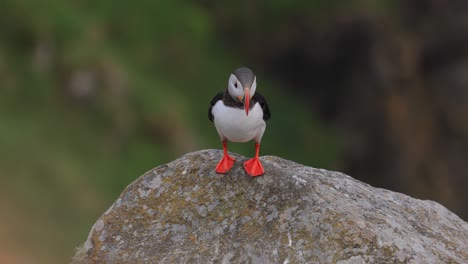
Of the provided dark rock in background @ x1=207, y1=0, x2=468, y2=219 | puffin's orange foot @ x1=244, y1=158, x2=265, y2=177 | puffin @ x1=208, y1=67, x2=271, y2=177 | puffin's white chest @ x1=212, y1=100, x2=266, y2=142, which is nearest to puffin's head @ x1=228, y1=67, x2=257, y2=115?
puffin @ x1=208, y1=67, x2=271, y2=177

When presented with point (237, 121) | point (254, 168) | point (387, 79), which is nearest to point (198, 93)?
point (387, 79)

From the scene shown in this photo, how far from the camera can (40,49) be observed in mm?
14523

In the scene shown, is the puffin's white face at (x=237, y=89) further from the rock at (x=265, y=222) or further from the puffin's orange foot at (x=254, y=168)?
the rock at (x=265, y=222)

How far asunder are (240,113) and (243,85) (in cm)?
31

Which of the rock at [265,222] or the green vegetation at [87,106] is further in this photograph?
the green vegetation at [87,106]

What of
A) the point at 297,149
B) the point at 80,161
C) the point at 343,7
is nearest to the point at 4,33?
→ the point at 80,161

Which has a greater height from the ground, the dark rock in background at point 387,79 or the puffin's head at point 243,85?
the puffin's head at point 243,85

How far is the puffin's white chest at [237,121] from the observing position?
6531mm

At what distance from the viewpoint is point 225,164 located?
272 inches

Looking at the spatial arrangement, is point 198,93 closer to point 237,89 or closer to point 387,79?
point 387,79

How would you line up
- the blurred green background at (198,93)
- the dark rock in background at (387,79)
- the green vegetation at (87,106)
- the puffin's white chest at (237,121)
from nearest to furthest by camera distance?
the puffin's white chest at (237,121) → the green vegetation at (87,106) → the blurred green background at (198,93) → the dark rock in background at (387,79)

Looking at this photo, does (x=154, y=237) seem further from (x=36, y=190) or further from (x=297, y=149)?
(x=297, y=149)

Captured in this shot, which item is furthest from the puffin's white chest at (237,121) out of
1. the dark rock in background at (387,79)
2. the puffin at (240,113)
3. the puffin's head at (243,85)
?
Result: the dark rock in background at (387,79)

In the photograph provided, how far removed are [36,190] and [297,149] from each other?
6916 millimetres
